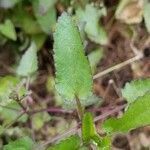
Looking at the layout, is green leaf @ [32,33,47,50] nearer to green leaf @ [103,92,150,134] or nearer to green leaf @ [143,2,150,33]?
green leaf @ [143,2,150,33]

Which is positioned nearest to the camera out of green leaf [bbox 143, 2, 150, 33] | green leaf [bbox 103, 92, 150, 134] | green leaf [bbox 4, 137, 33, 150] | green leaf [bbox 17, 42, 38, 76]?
green leaf [bbox 103, 92, 150, 134]

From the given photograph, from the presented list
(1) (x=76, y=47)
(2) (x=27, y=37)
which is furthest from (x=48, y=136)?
(1) (x=76, y=47)

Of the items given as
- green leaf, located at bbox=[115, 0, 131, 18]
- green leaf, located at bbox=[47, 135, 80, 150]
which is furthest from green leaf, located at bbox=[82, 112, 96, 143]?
green leaf, located at bbox=[115, 0, 131, 18]

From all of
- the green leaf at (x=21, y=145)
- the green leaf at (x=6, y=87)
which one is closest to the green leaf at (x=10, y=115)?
the green leaf at (x=6, y=87)

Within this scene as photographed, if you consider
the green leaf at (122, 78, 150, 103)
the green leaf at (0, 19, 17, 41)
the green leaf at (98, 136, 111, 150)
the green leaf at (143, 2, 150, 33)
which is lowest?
the green leaf at (98, 136, 111, 150)

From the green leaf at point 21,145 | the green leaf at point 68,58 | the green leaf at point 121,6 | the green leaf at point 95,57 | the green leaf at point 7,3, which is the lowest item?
the green leaf at point 21,145

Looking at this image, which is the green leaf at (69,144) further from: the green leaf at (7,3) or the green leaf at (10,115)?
the green leaf at (7,3)

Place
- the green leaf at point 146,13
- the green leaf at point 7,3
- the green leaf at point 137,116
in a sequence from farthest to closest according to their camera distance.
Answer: the green leaf at point 146,13
the green leaf at point 7,3
the green leaf at point 137,116
